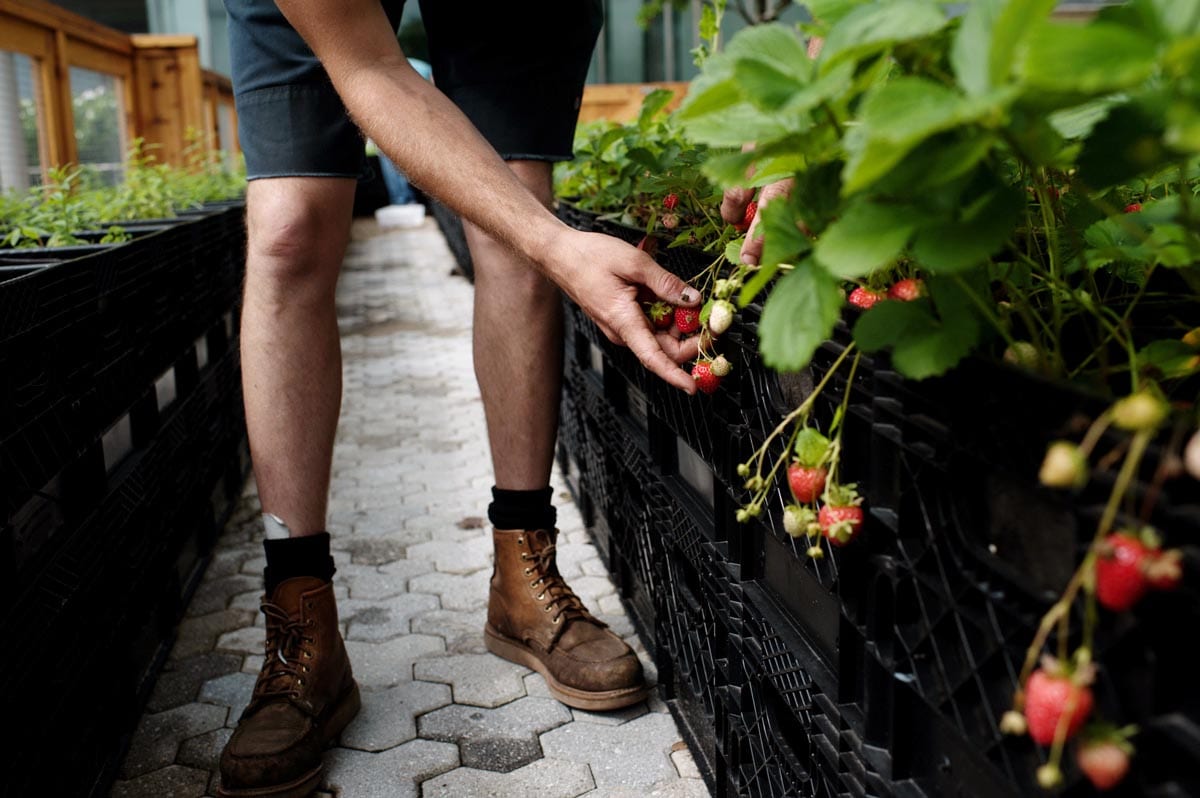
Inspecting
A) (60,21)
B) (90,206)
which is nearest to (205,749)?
(90,206)

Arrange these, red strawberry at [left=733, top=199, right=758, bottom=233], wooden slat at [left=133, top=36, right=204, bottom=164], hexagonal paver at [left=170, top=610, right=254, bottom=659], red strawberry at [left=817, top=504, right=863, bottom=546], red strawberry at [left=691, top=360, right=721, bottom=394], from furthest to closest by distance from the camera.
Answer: wooden slat at [left=133, top=36, right=204, bottom=164] → hexagonal paver at [left=170, top=610, right=254, bottom=659] → red strawberry at [left=733, top=199, right=758, bottom=233] → red strawberry at [left=691, top=360, right=721, bottom=394] → red strawberry at [left=817, top=504, right=863, bottom=546]

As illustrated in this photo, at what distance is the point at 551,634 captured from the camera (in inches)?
78.9

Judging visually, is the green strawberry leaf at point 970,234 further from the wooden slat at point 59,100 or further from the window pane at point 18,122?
the wooden slat at point 59,100

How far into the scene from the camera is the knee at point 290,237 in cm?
179

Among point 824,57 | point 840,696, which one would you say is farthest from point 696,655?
point 824,57

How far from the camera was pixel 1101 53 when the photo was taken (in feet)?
1.69

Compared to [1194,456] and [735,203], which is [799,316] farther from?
[735,203]

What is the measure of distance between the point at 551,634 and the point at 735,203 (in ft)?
3.24

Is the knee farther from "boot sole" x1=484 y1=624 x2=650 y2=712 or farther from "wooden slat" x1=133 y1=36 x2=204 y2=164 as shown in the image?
"wooden slat" x1=133 y1=36 x2=204 y2=164

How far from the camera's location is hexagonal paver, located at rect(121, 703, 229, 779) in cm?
178

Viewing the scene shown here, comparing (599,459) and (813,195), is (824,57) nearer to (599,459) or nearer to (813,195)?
(813,195)

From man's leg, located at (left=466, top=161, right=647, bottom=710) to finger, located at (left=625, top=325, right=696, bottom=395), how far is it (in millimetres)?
792

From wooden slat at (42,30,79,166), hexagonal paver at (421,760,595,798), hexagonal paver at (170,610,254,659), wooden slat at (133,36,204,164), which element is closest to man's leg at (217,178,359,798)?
hexagonal paver at (421,760,595,798)

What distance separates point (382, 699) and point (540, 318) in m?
0.78
